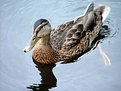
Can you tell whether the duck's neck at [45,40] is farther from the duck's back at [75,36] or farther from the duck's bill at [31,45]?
the duck's bill at [31,45]

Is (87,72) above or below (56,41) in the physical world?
below

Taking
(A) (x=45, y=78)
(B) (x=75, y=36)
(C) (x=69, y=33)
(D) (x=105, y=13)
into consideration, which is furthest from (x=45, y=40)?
(D) (x=105, y=13)

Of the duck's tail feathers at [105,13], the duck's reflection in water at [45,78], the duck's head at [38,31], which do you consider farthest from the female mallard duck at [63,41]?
the duck's tail feathers at [105,13]

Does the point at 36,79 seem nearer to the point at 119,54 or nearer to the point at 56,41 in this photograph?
the point at 56,41

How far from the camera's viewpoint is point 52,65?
7.78 metres

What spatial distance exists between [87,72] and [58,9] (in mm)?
2528

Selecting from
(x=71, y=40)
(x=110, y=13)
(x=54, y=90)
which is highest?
(x=110, y=13)

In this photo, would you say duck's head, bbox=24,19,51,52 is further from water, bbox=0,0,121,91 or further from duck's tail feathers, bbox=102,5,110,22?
duck's tail feathers, bbox=102,5,110,22

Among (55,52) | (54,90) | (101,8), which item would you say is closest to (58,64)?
(55,52)

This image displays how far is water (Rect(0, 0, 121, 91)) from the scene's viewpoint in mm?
7094

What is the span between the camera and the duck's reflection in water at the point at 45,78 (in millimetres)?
7070

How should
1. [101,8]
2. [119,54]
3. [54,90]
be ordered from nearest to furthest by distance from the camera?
[54,90], [119,54], [101,8]

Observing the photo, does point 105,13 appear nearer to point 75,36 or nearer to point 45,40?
point 75,36

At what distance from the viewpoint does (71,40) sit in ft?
25.9
